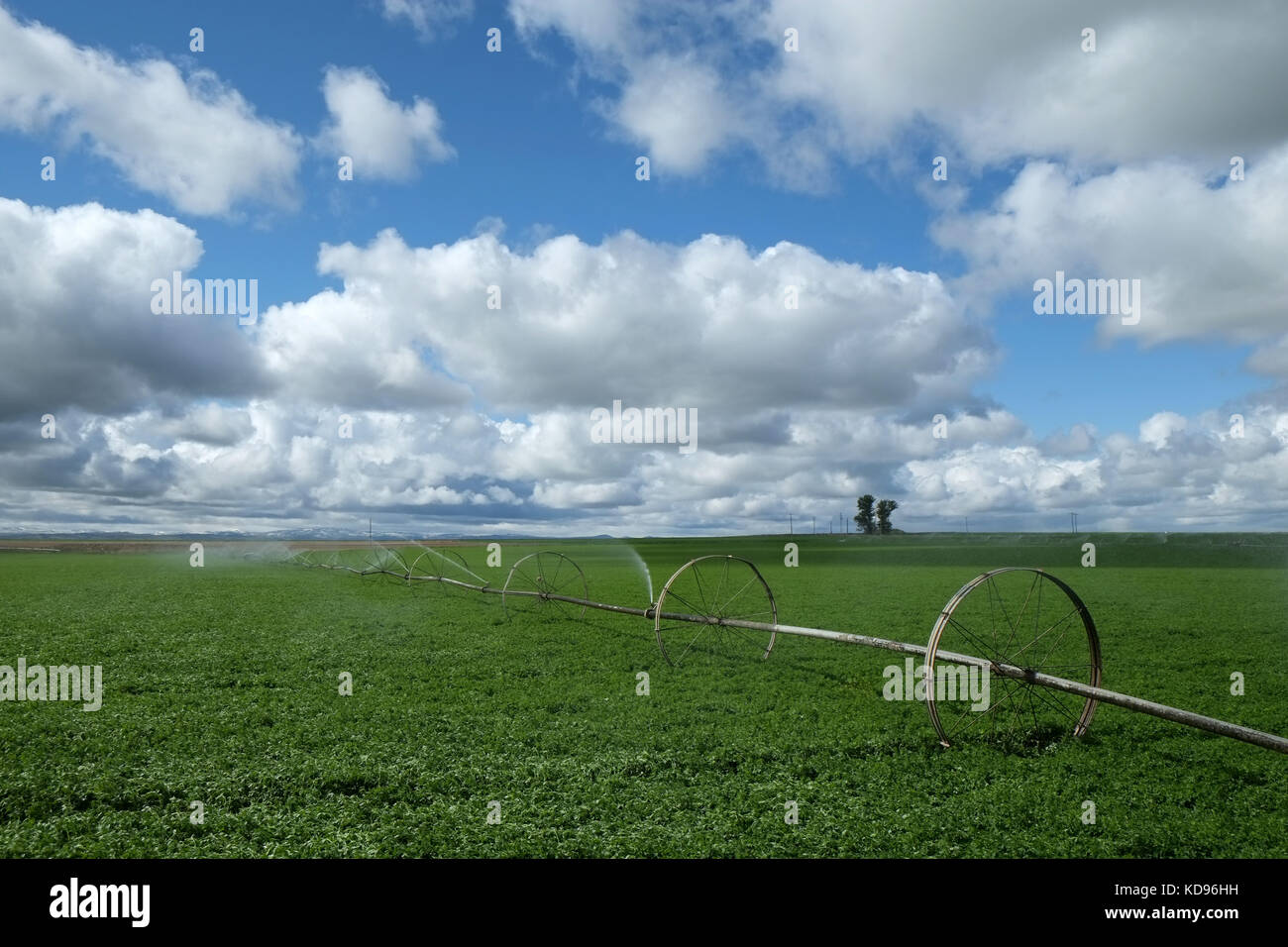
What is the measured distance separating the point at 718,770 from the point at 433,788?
2552 mm

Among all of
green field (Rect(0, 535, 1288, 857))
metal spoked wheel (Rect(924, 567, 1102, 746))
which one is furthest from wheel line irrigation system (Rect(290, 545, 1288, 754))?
green field (Rect(0, 535, 1288, 857))

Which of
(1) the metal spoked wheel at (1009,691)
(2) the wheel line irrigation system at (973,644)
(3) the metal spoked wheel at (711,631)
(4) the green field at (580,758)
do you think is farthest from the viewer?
(3) the metal spoked wheel at (711,631)

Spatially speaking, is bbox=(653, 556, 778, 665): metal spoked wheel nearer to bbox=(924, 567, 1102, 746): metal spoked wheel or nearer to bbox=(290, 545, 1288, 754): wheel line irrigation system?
bbox=(290, 545, 1288, 754): wheel line irrigation system

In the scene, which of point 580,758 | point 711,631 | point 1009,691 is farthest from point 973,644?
point 580,758

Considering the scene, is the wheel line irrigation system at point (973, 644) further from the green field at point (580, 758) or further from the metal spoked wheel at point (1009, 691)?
the green field at point (580, 758)

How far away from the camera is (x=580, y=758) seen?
22.4 ft

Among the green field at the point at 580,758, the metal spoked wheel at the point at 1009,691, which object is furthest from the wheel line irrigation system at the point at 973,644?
the green field at the point at 580,758

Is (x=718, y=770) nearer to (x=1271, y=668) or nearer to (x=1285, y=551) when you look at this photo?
(x=1271, y=668)

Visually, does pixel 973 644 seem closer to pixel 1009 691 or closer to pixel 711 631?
pixel 711 631

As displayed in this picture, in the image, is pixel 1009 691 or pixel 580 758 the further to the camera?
pixel 1009 691

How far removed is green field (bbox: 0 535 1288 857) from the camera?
16.9 ft

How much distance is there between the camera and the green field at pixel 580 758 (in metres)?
5.14

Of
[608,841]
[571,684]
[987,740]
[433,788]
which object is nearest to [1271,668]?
[987,740]

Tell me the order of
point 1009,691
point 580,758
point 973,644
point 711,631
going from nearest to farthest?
point 580,758 < point 1009,691 < point 973,644 < point 711,631
